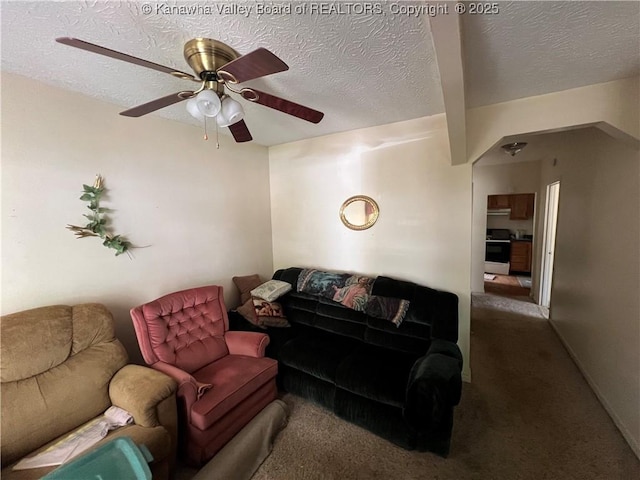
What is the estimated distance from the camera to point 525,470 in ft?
5.38

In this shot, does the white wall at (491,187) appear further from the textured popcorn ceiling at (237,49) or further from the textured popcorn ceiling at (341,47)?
the textured popcorn ceiling at (237,49)

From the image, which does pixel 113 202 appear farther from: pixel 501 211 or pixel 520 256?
pixel 520 256

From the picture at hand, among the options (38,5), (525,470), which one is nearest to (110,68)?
(38,5)

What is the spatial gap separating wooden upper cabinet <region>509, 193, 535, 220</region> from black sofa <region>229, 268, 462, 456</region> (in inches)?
193

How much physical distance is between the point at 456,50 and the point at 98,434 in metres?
2.71

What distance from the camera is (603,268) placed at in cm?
225

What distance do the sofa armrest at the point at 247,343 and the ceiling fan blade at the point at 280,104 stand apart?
1.85 m

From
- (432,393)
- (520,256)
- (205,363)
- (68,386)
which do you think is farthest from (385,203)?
(520,256)

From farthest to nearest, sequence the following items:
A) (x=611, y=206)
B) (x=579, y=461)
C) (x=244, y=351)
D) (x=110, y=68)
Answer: (x=244, y=351) < (x=611, y=206) < (x=579, y=461) < (x=110, y=68)

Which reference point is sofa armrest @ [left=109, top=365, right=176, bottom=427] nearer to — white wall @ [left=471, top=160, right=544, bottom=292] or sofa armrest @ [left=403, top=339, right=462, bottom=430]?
sofa armrest @ [left=403, top=339, right=462, bottom=430]

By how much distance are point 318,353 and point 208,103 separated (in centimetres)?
199

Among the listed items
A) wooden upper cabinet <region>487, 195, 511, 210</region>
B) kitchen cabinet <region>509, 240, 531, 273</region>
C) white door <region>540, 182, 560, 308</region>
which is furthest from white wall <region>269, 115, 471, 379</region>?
kitchen cabinet <region>509, 240, 531, 273</region>

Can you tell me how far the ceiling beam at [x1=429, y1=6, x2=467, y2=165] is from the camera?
101 cm

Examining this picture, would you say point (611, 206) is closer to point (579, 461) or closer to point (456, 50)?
point (579, 461)
